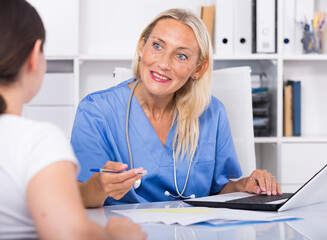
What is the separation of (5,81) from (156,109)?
3.25ft

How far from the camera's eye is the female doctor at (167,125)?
163 cm

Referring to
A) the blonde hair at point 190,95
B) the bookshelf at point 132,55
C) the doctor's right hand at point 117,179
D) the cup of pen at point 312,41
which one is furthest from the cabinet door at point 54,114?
the doctor's right hand at point 117,179

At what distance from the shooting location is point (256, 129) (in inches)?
111

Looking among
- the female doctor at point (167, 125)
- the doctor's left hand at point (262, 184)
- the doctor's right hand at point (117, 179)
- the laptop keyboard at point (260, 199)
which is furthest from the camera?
the female doctor at point (167, 125)

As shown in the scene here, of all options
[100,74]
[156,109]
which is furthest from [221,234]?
[100,74]

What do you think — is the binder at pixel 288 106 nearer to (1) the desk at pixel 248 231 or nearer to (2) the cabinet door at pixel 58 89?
(2) the cabinet door at pixel 58 89

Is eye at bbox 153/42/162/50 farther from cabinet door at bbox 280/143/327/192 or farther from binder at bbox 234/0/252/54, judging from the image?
cabinet door at bbox 280/143/327/192

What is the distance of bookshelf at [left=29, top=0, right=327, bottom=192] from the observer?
2701mm

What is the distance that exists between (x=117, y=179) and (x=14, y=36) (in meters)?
0.49

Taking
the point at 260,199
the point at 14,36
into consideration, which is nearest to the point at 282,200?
the point at 260,199

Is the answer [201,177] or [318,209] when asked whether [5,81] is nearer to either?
[318,209]

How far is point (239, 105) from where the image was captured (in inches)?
80.5

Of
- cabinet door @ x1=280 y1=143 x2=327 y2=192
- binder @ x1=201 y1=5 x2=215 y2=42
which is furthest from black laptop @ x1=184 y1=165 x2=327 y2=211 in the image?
binder @ x1=201 y1=5 x2=215 y2=42

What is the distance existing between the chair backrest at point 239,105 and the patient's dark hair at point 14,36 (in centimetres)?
114
